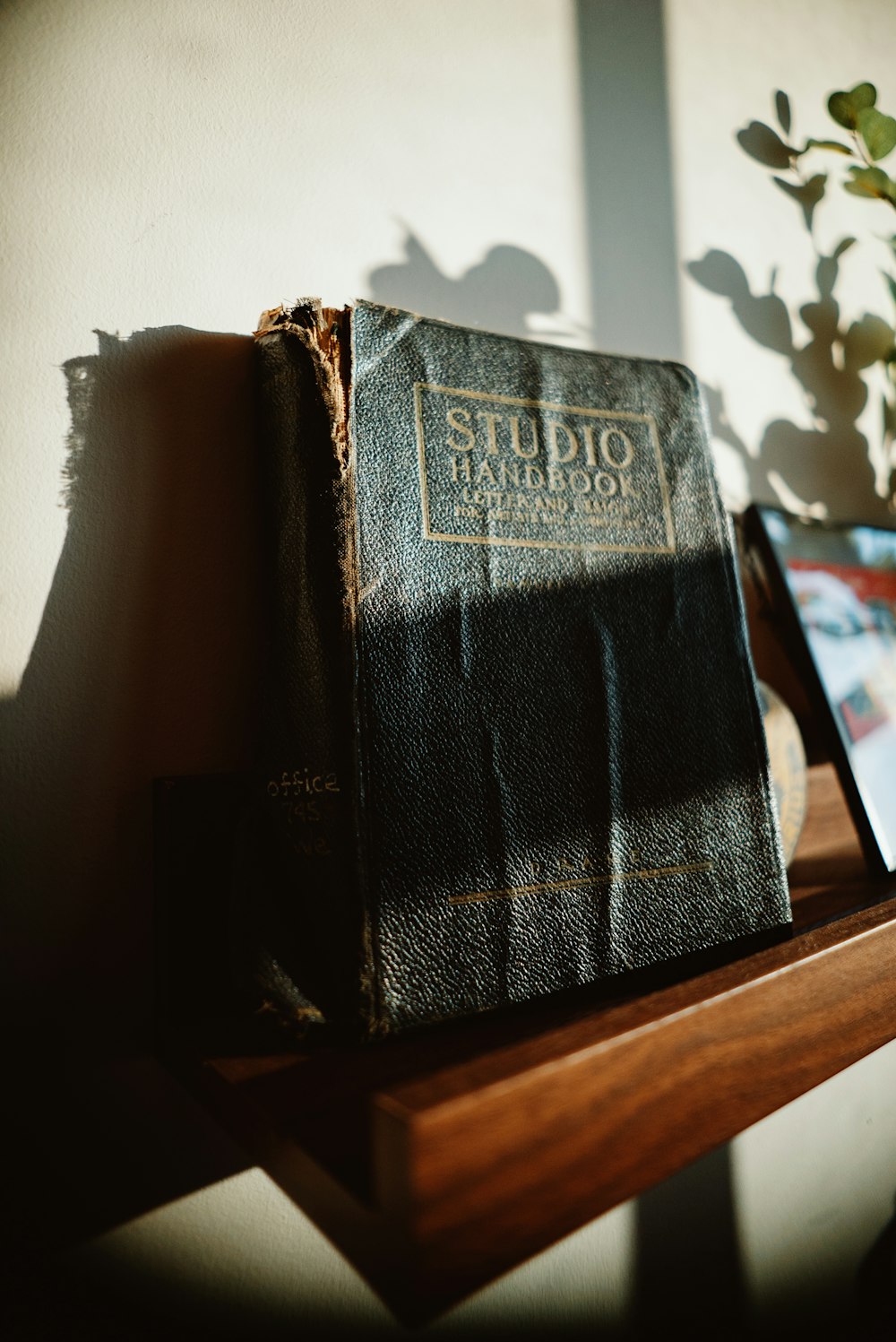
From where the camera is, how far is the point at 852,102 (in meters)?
0.84

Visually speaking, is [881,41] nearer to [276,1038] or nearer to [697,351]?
[697,351]

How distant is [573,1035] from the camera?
328mm

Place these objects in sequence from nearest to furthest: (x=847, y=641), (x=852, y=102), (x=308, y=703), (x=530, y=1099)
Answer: (x=530, y=1099), (x=308, y=703), (x=847, y=641), (x=852, y=102)

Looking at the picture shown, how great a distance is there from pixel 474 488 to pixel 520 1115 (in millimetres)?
337

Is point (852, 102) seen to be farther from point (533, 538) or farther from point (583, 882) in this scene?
point (583, 882)

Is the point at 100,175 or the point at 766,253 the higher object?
the point at 766,253

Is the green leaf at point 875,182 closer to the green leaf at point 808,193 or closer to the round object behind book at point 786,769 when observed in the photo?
the green leaf at point 808,193

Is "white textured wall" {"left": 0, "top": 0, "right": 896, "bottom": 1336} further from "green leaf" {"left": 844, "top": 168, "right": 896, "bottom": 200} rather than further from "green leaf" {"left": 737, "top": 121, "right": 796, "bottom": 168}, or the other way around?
"green leaf" {"left": 844, "top": 168, "right": 896, "bottom": 200}

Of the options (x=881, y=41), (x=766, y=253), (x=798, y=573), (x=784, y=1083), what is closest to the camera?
(x=784, y=1083)

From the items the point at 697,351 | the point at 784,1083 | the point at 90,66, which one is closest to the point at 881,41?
the point at 697,351

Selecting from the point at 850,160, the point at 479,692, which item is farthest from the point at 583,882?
the point at 850,160

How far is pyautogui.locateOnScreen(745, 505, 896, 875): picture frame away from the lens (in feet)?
2.14

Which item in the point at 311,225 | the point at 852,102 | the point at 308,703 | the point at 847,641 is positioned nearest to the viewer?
the point at 308,703

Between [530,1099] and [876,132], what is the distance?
1076mm
